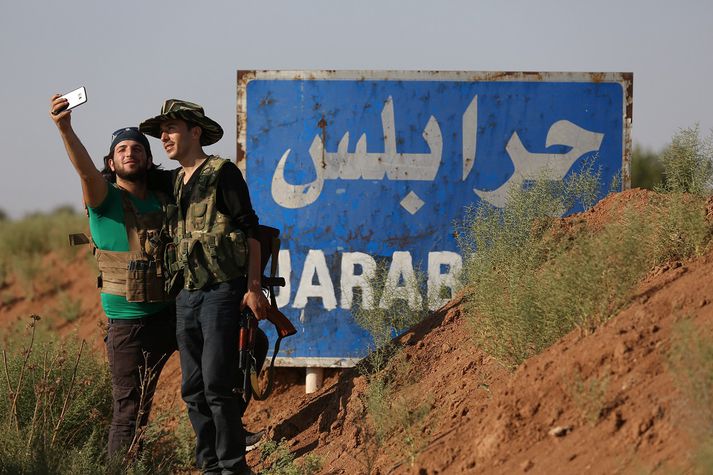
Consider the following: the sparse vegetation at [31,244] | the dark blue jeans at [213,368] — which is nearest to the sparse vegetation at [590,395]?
the dark blue jeans at [213,368]

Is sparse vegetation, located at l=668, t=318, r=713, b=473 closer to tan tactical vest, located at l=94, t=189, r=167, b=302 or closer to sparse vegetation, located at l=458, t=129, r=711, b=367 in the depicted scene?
sparse vegetation, located at l=458, t=129, r=711, b=367

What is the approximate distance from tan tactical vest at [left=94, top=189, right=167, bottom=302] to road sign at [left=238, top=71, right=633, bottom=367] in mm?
2188

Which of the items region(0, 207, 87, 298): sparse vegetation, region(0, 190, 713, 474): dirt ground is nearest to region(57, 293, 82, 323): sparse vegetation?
region(0, 207, 87, 298): sparse vegetation

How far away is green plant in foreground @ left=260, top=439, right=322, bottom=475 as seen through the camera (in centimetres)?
553

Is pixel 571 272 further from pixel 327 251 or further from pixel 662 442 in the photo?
pixel 327 251

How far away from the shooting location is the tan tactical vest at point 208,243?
18.0 feet

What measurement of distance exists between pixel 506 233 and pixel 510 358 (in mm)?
1276

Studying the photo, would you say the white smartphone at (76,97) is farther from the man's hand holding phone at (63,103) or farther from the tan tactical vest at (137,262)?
the tan tactical vest at (137,262)

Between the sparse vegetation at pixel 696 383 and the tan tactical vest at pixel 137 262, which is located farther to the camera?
the tan tactical vest at pixel 137 262

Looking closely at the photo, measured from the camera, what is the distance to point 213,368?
17.7 ft

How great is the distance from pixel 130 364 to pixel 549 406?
2.62 m

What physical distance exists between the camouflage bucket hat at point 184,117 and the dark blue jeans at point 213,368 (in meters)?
0.96

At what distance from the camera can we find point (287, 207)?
803cm

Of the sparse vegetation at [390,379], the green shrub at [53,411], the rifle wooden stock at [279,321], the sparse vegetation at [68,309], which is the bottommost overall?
the sparse vegetation at [68,309]
